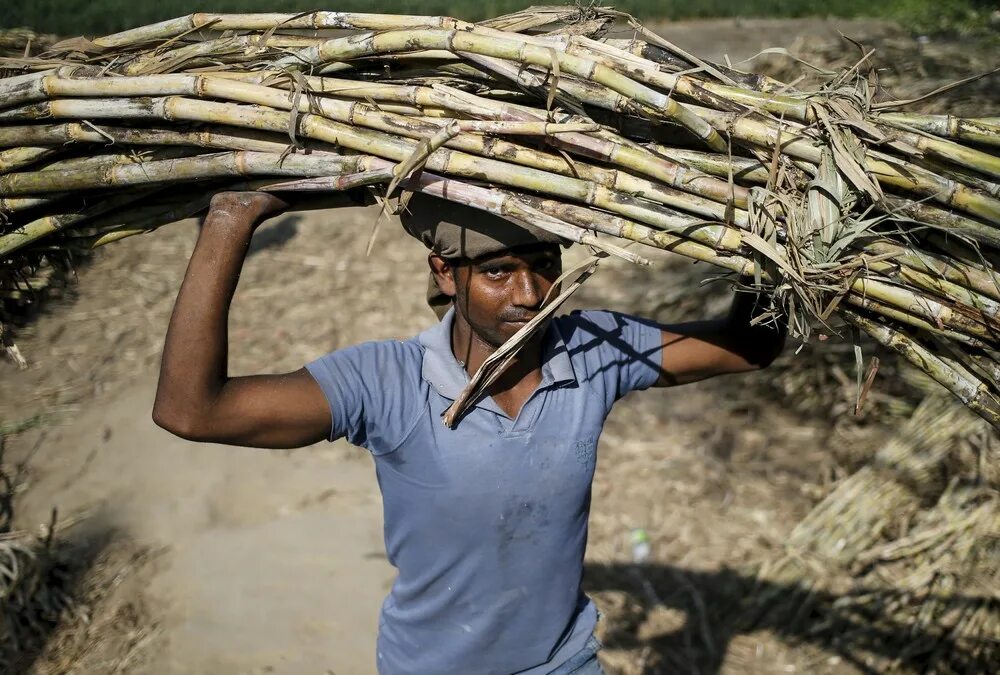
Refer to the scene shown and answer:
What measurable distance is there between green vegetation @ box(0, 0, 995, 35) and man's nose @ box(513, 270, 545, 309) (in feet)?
2.98

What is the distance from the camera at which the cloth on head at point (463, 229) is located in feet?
5.94

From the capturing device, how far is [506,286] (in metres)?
1.90

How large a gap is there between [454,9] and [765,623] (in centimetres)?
475

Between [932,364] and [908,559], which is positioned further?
[908,559]

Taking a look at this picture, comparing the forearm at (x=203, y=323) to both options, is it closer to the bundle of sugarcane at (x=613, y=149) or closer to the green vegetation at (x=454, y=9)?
the bundle of sugarcane at (x=613, y=149)

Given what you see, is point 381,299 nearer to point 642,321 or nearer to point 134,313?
point 134,313

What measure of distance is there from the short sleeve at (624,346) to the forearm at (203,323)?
818mm

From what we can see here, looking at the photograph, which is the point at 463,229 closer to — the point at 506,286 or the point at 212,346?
the point at 506,286

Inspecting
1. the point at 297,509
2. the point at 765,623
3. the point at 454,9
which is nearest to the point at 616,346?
the point at 765,623

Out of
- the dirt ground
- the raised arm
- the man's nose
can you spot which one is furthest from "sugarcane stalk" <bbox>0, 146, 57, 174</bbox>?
the dirt ground

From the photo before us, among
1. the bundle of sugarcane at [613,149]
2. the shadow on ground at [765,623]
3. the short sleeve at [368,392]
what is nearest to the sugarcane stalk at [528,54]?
the bundle of sugarcane at [613,149]

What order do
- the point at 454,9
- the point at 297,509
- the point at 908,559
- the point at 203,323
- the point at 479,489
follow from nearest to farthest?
1. the point at 203,323
2. the point at 479,489
3. the point at 908,559
4. the point at 297,509
5. the point at 454,9

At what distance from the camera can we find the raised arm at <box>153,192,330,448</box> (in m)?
1.72

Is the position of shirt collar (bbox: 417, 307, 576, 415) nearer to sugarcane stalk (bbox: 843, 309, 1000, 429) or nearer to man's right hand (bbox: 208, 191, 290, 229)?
man's right hand (bbox: 208, 191, 290, 229)
